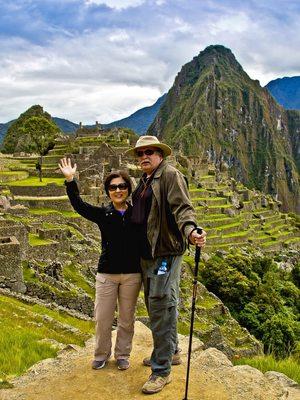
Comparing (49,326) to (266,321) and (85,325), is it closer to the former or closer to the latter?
(85,325)

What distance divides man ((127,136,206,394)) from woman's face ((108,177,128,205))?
50cm

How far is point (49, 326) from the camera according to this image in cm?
1141

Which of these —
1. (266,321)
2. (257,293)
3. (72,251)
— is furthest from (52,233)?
(257,293)

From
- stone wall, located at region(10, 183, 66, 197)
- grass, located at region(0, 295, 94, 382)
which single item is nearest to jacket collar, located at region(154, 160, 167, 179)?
grass, located at region(0, 295, 94, 382)

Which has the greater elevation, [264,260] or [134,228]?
[134,228]

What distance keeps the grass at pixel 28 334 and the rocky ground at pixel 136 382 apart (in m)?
0.38

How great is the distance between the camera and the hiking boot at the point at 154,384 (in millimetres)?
5863

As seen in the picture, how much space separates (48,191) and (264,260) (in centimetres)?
1718

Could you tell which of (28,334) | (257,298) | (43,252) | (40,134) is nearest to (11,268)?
(43,252)

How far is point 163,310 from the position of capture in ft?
20.0

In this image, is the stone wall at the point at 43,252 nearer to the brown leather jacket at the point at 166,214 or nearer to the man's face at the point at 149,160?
the man's face at the point at 149,160

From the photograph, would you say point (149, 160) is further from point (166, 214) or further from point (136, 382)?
point (136, 382)

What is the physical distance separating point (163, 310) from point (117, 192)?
5.60ft

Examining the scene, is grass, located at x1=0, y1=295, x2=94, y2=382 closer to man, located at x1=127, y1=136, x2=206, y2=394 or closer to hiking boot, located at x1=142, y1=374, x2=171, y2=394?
hiking boot, located at x1=142, y1=374, x2=171, y2=394
